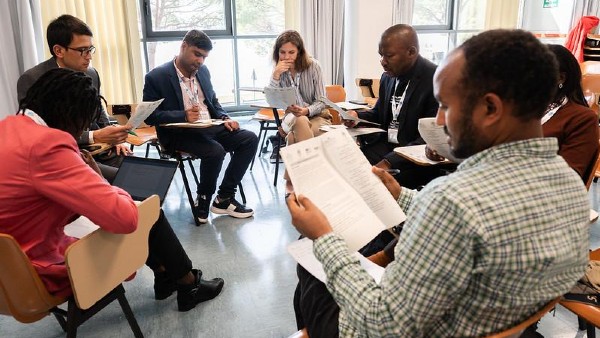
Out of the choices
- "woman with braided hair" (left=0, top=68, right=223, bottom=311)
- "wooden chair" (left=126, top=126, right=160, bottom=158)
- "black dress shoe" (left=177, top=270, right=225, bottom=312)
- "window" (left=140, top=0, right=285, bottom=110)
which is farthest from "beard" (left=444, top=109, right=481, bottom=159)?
"window" (left=140, top=0, right=285, bottom=110)

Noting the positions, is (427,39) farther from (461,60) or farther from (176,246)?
(461,60)

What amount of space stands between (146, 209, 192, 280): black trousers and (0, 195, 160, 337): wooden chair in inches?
13.8

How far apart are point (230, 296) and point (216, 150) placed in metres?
1.17

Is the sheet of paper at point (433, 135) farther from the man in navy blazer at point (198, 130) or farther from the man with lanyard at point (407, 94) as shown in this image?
the man in navy blazer at point (198, 130)

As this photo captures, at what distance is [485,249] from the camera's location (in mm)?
712

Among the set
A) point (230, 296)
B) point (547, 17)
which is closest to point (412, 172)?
point (230, 296)

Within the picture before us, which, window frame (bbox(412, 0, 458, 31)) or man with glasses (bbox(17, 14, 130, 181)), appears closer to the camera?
man with glasses (bbox(17, 14, 130, 181))

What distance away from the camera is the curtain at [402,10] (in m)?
5.47

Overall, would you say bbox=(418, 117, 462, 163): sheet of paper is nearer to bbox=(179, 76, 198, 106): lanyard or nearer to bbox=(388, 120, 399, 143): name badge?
bbox=(388, 120, 399, 143): name badge

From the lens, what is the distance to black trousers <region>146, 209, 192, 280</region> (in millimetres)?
1944

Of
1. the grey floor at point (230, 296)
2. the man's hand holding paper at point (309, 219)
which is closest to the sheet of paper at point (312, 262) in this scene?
the man's hand holding paper at point (309, 219)

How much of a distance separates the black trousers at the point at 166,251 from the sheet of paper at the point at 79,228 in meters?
0.31

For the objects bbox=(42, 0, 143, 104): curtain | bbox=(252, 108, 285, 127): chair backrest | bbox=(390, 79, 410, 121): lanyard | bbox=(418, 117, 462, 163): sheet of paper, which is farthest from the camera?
bbox=(42, 0, 143, 104): curtain

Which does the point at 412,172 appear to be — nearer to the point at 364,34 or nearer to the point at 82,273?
the point at 82,273
